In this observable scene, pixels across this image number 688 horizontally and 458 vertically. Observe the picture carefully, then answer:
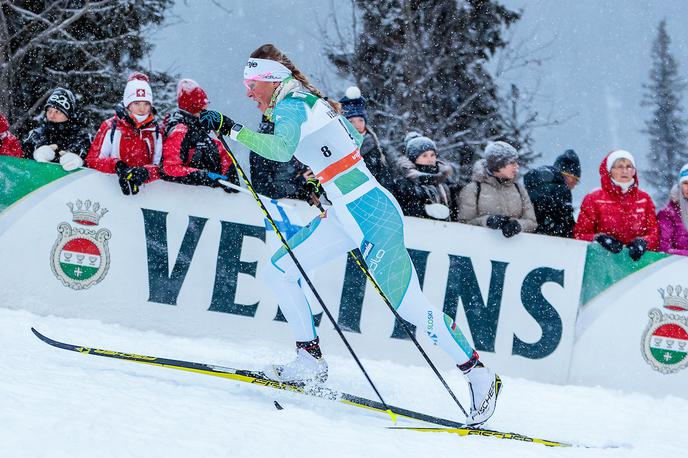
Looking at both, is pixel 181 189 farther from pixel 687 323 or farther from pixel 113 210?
pixel 687 323

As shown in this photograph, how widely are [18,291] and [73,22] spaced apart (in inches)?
455

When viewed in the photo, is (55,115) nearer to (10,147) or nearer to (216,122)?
(10,147)

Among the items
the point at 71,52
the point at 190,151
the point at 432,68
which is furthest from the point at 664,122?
the point at 190,151

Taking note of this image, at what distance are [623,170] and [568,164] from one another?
2.35ft

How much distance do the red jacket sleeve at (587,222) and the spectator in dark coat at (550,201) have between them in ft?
0.25

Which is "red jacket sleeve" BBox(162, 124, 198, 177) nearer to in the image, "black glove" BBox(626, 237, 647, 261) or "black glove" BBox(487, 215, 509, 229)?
"black glove" BBox(487, 215, 509, 229)

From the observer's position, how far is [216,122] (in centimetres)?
404

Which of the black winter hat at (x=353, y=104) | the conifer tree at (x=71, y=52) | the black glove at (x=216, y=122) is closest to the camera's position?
the black glove at (x=216, y=122)

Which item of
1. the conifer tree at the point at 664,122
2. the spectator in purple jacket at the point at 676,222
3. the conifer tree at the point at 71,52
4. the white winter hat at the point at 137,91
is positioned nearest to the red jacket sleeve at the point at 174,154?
the white winter hat at the point at 137,91

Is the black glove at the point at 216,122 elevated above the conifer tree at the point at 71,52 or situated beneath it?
situated beneath

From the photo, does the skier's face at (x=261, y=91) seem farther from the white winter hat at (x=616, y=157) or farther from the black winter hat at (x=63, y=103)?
the white winter hat at (x=616, y=157)

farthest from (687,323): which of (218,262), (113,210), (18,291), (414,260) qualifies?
(18,291)

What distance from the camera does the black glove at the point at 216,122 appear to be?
4031 mm

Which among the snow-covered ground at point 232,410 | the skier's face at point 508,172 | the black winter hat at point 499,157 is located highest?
the black winter hat at point 499,157
